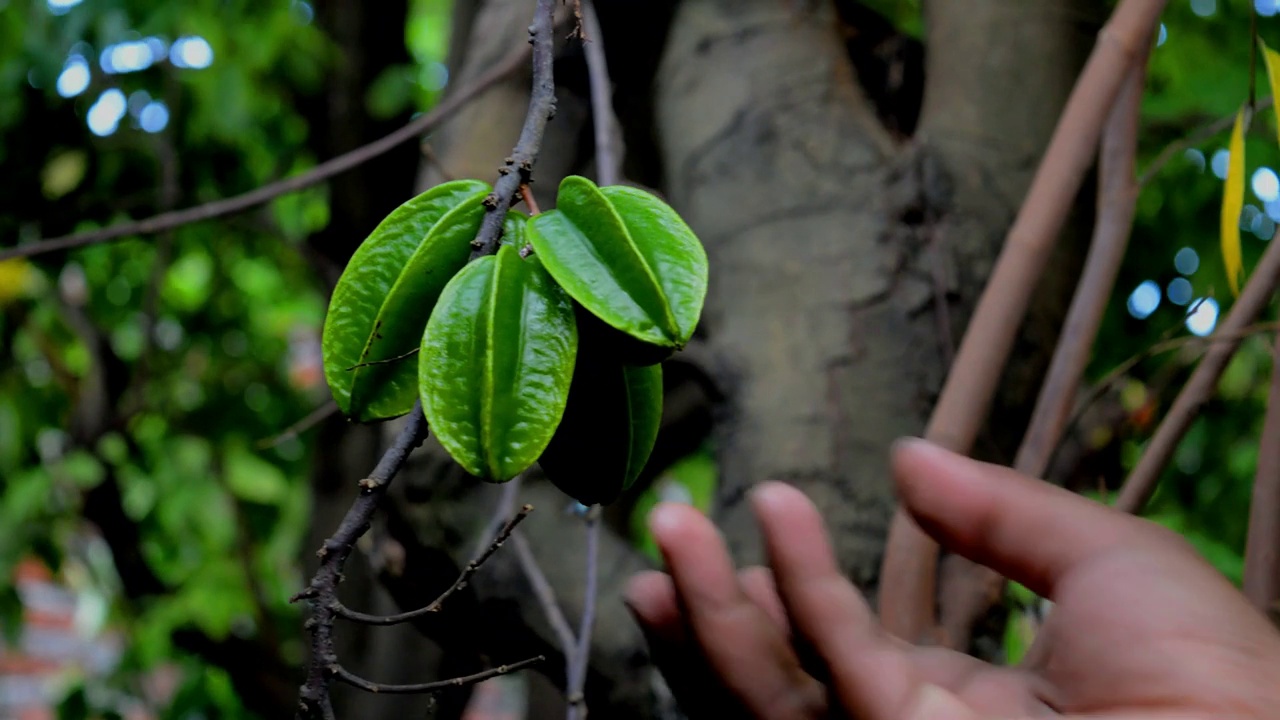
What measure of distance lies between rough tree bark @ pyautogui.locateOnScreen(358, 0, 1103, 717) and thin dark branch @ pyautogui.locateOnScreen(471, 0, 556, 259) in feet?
2.02

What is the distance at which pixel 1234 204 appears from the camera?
72cm

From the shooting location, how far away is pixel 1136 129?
100 cm

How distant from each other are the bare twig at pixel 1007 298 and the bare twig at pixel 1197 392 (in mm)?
144

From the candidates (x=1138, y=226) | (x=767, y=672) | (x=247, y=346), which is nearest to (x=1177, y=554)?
(x=767, y=672)

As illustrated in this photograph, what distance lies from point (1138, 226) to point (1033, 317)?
1.07 metres

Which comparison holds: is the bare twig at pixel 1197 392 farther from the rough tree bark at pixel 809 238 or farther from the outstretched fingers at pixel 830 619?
the outstretched fingers at pixel 830 619

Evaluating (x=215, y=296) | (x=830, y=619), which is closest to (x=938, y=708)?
(x=830, y=619)

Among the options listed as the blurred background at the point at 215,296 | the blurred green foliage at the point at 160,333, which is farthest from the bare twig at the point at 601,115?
the blurred green foliage at the point at 160,333

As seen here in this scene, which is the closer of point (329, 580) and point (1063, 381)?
point (329, 580)

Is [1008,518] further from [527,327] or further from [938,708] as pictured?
[527,327]

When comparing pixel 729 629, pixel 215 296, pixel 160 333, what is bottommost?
pixel 160 333

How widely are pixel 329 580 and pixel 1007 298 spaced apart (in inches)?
25.4

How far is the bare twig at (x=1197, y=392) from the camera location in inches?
35.2

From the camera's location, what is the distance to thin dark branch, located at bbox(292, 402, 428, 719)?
0.40 metres
